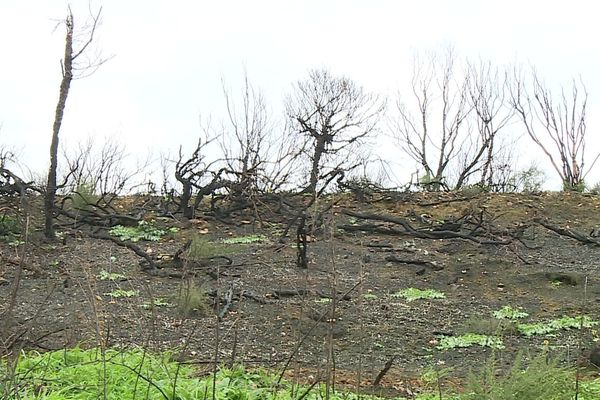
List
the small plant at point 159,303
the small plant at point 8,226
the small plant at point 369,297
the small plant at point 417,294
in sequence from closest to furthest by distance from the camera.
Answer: the small plant at point 159,303 < the small plant at point 369,297 < the small plant at point 417,294 < the small plant at point 8,226

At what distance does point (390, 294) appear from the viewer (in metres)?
6.76

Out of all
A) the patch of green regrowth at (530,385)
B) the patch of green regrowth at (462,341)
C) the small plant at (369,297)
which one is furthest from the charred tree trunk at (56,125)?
the patch of green regrowth at (530,385)

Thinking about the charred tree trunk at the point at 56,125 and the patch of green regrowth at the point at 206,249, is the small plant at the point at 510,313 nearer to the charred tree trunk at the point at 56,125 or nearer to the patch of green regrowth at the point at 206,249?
the patch of green regrowth at the point at 206,249

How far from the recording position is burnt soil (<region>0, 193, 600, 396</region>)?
455 centimetres

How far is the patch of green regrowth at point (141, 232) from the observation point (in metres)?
9.19

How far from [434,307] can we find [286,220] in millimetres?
3936

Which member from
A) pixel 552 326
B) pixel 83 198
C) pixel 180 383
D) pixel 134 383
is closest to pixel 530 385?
pixel 180 383

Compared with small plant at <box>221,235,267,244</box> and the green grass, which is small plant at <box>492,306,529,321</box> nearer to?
the green grass

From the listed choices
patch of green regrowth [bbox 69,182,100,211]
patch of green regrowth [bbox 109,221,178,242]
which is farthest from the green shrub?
patch of green regrowth [bbox 69,182,100,211]

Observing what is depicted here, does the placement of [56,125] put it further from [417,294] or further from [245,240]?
[417,294]

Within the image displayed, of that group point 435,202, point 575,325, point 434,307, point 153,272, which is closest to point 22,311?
point 153,272

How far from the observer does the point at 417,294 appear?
675 centimetres

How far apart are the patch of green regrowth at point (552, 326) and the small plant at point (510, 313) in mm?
182

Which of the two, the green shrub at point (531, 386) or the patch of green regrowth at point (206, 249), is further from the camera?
the patch of green regrowth at point (206, 249)
